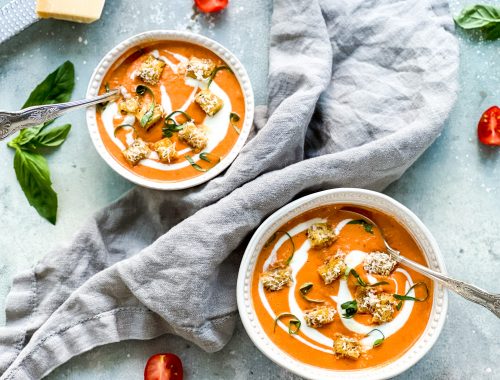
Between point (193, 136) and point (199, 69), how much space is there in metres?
0.25

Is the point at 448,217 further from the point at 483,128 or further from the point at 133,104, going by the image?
the point at 133,104

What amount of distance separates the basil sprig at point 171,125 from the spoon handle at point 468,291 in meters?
0.93

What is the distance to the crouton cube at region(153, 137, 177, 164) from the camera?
7.75 feet

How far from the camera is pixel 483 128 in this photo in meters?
2.48

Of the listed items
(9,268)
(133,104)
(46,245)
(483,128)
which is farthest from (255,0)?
(9,268)

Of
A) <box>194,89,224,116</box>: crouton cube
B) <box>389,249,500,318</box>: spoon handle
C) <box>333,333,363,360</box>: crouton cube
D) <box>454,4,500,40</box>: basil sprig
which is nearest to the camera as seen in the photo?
<box>389,249,500,318</box>: spoon handle

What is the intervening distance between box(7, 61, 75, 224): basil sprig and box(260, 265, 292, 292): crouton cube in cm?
86

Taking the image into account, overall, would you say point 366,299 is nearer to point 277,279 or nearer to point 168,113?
point 277,279

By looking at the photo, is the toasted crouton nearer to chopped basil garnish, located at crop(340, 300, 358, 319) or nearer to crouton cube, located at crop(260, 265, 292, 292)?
chopped basil garnish, located at crop(340, 300, 358, 319)

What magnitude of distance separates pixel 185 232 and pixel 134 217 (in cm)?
32

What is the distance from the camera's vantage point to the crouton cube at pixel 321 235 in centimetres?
226

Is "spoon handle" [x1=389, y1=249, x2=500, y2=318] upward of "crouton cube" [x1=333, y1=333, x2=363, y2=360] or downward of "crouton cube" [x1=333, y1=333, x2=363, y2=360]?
upward

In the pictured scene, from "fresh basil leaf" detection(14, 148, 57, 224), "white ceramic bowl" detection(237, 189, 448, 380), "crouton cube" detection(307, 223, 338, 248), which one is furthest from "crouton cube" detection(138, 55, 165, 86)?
"crouton cube" detection(307, 223, 338, 248)

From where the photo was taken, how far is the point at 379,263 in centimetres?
226
